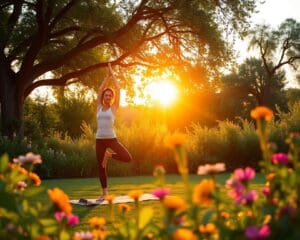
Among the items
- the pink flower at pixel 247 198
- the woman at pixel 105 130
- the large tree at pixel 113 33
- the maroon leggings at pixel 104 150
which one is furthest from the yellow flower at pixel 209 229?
the large tree at pixel 113 33

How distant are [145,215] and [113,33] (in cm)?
2031

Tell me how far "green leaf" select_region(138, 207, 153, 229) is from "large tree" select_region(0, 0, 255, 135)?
61.0 ft

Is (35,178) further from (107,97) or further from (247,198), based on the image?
(107,97)

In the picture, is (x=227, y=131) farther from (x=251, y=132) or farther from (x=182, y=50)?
(x=182, y=50)

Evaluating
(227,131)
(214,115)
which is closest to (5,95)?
(227,131)

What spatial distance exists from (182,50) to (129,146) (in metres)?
6.38

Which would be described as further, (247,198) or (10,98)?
(10,98)

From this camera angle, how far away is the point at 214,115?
52656 mm

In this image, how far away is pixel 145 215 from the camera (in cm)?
182

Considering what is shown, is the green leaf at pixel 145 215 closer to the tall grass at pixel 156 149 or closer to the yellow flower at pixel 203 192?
the yellow flower at pixel 203 192

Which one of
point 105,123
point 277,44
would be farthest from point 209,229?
point 277,44

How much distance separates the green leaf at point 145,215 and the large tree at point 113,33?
61.0 ft

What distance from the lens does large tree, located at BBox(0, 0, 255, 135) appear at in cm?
2128

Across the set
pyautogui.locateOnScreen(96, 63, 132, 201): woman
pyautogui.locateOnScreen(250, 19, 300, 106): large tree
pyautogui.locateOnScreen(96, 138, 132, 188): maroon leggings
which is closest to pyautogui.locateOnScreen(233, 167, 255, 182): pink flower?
pyautogui.locateOnScreen(96, 63, 132, 201): woman
